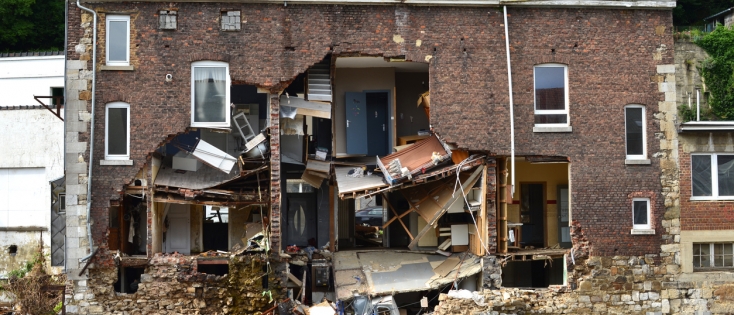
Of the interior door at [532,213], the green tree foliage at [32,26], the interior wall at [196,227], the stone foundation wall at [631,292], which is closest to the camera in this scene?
the stone foundation wall at [631,292]

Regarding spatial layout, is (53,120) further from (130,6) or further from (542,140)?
Result: (542,140)

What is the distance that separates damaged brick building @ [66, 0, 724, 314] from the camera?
2103cm

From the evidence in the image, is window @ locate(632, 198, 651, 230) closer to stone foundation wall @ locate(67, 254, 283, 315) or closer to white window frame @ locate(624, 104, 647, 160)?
white window frame @ locate(624, 104, 647, 160)

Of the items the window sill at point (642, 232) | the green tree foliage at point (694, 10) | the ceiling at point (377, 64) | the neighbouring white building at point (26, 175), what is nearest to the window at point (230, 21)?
the ceiling at point (377, 64)

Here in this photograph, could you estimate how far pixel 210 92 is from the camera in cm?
2144

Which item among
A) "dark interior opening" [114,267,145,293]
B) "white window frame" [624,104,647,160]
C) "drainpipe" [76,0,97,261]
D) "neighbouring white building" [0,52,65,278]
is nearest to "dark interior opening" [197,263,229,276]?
"dark interior opening" [114,267,145,293]

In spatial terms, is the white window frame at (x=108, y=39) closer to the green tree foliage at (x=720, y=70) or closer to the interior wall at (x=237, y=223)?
the interior wall at (x=237, y=223)

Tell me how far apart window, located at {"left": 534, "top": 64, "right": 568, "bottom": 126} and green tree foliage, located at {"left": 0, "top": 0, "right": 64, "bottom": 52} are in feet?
69.1

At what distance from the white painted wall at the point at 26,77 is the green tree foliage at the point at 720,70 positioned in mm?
21061

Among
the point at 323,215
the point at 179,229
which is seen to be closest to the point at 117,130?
the point at 179,229

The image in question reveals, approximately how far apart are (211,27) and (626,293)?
41.3 feet

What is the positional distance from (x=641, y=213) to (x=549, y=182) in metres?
3.55

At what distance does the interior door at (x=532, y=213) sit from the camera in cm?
2550

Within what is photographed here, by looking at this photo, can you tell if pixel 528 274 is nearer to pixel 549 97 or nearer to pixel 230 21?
pixel 549 97
